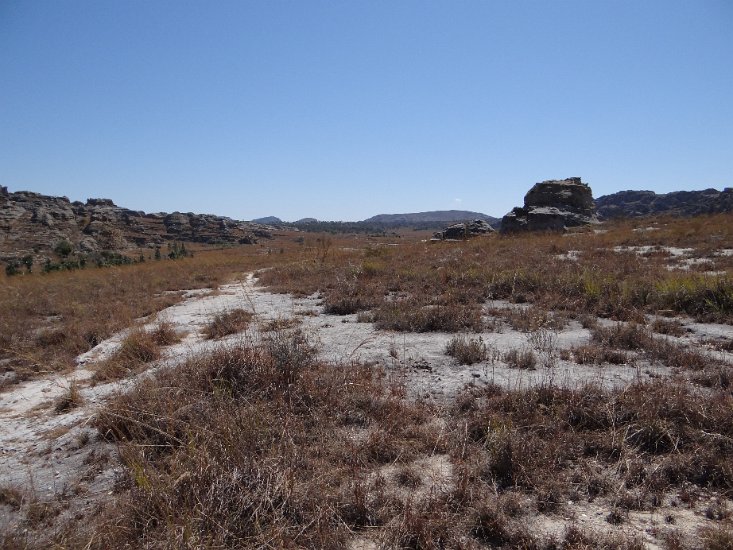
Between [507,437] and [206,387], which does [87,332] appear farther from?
[507,437]

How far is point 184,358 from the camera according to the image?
541cm

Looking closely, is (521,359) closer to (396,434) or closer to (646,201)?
(396,434)

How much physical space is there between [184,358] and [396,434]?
10.7 feet

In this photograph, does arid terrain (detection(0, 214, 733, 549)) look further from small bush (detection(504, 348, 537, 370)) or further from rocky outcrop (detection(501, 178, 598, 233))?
rocky outcrop (detection(501, 178, 598, 233))

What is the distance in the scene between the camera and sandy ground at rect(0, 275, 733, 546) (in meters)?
3.26

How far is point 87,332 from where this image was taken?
25.0 ft

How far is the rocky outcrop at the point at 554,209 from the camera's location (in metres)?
26.4

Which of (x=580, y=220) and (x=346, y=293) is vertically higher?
(x=580, y=220)

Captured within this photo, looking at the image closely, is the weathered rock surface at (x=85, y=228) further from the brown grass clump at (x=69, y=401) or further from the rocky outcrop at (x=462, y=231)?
the brown grass clump at (x=69, y=401)

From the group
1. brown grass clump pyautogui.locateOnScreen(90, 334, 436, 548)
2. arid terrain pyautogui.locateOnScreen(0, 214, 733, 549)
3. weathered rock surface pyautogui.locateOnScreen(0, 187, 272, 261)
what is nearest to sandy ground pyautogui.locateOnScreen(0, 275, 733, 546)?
arid terrain pyautogui.locateOnScreen(0, 214, 733, 549)

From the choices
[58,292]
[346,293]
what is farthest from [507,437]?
[58,292]

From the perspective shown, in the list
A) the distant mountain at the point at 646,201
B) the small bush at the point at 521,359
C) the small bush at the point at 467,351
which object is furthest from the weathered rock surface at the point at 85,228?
the distant mountain at the point at 646,201

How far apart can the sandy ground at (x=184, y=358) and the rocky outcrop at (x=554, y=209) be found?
70.1 ft

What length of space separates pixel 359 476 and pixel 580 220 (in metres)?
27.9
